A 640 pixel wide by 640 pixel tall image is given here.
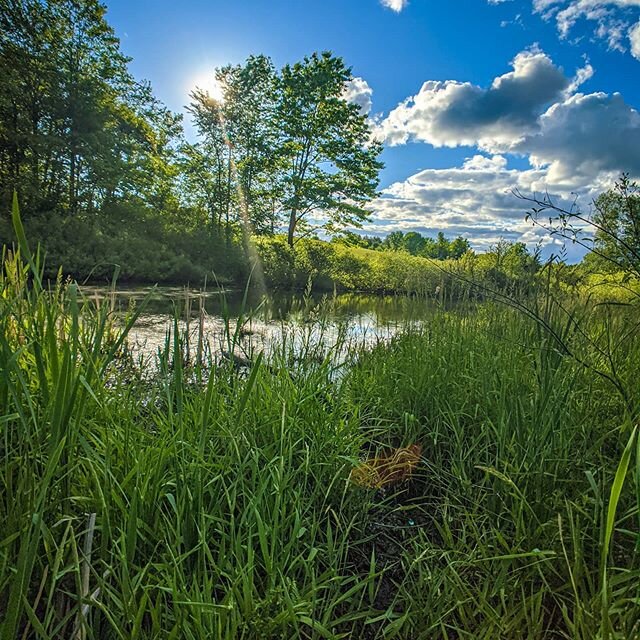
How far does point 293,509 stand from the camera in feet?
3.55

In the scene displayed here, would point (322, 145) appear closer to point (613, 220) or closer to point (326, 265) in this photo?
point (326, 265)

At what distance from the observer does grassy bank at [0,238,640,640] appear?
28.6 inches

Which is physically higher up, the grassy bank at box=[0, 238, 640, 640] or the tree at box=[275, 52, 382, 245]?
the tree at box=[275, 52, 382, 245]

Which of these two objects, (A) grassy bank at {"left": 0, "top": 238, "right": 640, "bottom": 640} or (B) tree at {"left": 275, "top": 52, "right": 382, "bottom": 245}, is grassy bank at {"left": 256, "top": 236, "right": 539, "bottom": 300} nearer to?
(B) tree at {"left": 275, "top": 52, "right": 382, "bottom": 245}

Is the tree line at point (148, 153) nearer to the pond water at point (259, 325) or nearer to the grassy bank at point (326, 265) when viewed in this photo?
the grassy bank at point (326, 265)

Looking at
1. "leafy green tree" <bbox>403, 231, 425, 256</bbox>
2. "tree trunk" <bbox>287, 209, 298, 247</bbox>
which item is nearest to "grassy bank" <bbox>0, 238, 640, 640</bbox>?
"tree trunk" <bbox>287, 209, 298, 247</bbox>

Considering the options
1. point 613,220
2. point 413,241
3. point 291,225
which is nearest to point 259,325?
point 613,220

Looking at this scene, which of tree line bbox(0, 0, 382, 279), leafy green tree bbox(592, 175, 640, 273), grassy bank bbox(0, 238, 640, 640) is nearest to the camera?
grassy bank bbox(0, 238, 640, 640)

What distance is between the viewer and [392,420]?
191 cm

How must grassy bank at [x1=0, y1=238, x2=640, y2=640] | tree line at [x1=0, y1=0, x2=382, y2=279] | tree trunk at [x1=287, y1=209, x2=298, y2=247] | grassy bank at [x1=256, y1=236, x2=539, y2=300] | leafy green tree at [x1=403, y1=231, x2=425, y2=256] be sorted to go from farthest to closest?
leafy green tree at [x1=403, y1=231, x2=425, y2=256] → tree trunk at [x1=287, y1=209, x2=298, y2=247] → grassy bank at [x1=256, y1=236, x2=539, y2=300] → tree line at [x1=0, y1=0, x2=382, y2=279] → grassy bank at [x1=0, y1=238, x2=640, y2=640]

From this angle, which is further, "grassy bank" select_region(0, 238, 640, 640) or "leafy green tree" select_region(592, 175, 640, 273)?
"leafy green tree" select_region(592, 175, 640, 273)

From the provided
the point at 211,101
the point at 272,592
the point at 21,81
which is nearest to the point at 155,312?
the point at 272,592

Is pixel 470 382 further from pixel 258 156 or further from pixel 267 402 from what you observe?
pixel 258 156

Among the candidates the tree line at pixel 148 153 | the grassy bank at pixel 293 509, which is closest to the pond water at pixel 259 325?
the grassy bank at pixel 293 509
